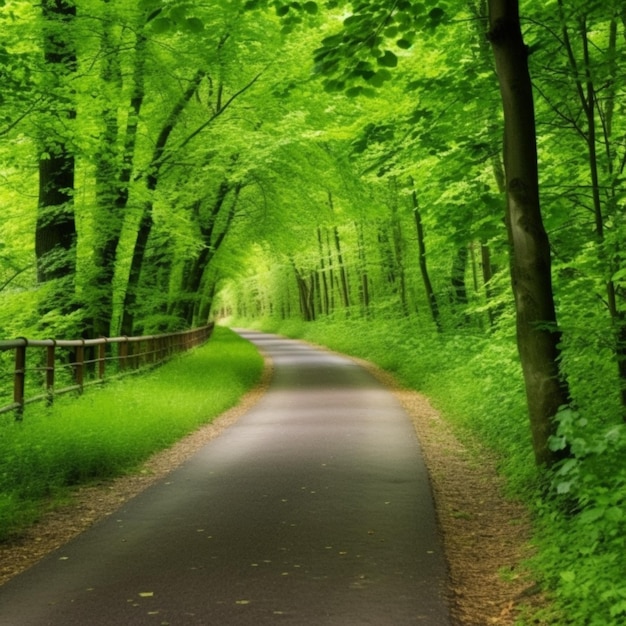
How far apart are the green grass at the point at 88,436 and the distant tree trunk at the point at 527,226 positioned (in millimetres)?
4922

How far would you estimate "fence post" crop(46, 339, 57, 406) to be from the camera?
11.0 m

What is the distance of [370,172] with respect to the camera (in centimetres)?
1082

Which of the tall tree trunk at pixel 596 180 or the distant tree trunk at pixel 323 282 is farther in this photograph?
the distant tree trunk at pixel 323 282

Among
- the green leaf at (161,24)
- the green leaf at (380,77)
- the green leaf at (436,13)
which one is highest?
the green leaf at (436,13)

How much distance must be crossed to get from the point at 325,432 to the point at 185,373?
7.82 meters

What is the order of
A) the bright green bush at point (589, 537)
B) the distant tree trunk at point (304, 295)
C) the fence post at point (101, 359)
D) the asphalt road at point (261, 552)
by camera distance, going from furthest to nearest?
the distant tree trunk at point (304, 295), the fence post at point (101, 359), the asphalt road at point (261, 552), the bright green bush at point (589, 537)

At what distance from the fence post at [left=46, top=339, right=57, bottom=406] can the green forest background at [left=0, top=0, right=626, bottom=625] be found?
1.50 m

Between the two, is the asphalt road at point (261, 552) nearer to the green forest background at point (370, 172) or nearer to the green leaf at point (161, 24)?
the green forest background at point (370, 172)

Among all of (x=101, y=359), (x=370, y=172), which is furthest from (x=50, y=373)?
(x=370, y=172)

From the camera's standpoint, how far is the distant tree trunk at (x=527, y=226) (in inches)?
230

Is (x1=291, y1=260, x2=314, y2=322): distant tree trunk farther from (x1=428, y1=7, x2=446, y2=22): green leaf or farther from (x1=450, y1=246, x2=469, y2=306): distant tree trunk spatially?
(x1=428, y1=7, x2=446, y2=22): green leaf

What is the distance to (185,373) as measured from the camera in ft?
59.4

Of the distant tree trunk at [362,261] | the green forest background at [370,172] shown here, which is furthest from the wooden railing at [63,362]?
the distant tree trunk at [362,261]

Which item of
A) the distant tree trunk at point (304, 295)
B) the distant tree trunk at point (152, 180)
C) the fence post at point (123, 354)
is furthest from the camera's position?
the distant tree trunk at point (304, 295)
